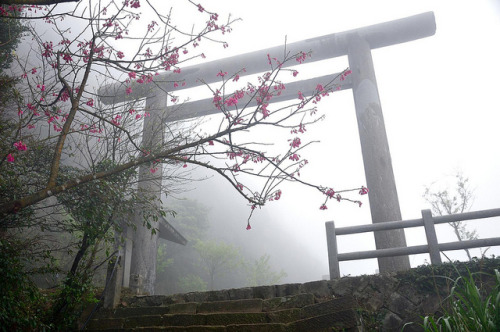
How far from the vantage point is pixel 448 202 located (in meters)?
11.7

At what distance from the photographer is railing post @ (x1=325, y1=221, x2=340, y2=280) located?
14.5 ft

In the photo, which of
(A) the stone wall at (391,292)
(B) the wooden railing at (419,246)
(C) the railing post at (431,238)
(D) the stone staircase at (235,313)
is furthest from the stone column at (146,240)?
(C) the railing post at (431,238)

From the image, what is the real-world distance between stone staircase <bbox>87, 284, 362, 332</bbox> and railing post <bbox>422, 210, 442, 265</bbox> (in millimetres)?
1369

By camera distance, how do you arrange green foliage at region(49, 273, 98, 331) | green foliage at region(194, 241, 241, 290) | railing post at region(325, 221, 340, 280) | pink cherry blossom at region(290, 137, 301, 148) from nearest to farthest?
pink cherry blossom at region(290, 137, 301, 148) < green foliage at region(49, 273, 98, 331) < railing post at region(325, 221, 340, 280) < green foliage at region(194, 241, 241, 290)

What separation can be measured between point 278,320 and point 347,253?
1.54 meters

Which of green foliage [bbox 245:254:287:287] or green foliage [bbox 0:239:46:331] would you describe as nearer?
green foliage [bbox 0:239:46:331]

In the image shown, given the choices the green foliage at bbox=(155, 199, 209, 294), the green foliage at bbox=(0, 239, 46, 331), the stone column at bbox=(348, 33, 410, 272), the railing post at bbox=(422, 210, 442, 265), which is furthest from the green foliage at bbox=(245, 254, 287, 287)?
the green foliage at bbox=(0, 239, 46, 331)

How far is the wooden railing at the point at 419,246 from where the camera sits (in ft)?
13.2

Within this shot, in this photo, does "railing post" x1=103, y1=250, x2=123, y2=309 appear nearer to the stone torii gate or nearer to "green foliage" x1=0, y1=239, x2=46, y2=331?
"green foliage" x1=0, y1=239, x2=46, y2=331

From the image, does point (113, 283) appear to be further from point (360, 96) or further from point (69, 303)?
point (360, 96)

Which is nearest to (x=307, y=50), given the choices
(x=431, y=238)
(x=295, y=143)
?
(x=295, y=143)

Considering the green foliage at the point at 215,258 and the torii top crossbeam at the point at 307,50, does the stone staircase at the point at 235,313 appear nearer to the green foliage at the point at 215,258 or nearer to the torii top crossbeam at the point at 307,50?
the torii top crossbeam at the point at 307,50

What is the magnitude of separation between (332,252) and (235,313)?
5.34ft

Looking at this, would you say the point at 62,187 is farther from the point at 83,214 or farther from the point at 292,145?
the point at 292,145
